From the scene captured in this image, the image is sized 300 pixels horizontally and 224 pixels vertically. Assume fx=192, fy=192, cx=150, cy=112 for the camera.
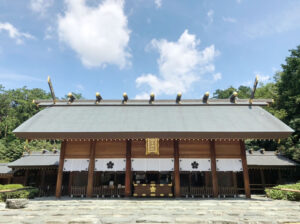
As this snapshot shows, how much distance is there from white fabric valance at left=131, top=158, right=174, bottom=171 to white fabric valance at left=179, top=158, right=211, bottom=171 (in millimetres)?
768

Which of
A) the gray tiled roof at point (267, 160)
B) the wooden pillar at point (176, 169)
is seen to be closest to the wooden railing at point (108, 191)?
the wooden pillar at point (176, 169)

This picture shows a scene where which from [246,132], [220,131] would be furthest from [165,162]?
[246,132]

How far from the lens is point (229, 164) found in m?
13.4

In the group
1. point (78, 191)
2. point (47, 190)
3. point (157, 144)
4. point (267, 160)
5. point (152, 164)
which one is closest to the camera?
point (157, 144)

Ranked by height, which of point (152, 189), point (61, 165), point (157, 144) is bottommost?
point (152, 189)

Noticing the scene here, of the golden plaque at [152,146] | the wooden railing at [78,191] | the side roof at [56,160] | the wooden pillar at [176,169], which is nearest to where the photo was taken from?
the wooden pillar at [176,169]

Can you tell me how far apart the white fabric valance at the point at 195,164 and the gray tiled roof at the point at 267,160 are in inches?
288

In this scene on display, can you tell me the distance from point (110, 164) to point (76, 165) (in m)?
2.41

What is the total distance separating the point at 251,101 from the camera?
15875mm

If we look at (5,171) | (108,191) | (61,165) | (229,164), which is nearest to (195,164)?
(229,164)

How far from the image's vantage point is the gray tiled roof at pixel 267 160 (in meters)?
18.0

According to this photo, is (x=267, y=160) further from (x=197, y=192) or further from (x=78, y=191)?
(x=78, y=191)

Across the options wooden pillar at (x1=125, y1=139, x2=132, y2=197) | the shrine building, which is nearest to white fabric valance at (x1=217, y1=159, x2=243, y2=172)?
the shrine building

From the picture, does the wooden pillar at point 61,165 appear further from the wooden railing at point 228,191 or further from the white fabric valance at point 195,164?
the wooden railing at point 228,191
